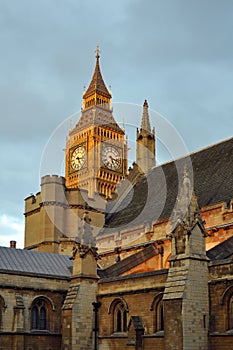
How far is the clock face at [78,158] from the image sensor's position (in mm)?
80750

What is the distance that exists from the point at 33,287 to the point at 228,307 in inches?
515

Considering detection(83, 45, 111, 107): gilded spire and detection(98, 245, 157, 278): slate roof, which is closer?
detection(98, 245, 157, 278): slate roof

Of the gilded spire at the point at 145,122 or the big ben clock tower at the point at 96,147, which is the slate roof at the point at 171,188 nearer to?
the gilded spire at the point at 145,122

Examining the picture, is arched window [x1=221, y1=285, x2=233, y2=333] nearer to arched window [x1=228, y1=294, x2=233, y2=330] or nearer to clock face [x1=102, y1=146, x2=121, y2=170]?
arched window [x1=228, y1=294, x2=233, y2=330]

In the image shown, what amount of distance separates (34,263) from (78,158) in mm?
46799

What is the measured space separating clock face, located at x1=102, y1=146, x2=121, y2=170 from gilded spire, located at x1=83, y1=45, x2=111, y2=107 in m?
7.59

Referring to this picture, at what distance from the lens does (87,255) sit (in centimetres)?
3288

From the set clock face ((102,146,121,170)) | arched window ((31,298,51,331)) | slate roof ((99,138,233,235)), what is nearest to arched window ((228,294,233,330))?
slate roof ((99,138,233,235))

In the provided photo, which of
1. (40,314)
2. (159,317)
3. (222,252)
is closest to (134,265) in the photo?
(40,314)

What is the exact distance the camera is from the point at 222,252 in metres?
28.1

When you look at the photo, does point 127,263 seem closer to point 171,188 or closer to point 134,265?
point 134,265

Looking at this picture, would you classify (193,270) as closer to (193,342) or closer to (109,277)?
(193,342)

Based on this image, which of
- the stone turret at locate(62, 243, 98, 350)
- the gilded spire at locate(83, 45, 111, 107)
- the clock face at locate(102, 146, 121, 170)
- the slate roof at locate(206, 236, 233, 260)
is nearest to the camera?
the slate roof at locate(206, 236, 233, 260)

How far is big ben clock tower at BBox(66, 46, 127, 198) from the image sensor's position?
258ft
